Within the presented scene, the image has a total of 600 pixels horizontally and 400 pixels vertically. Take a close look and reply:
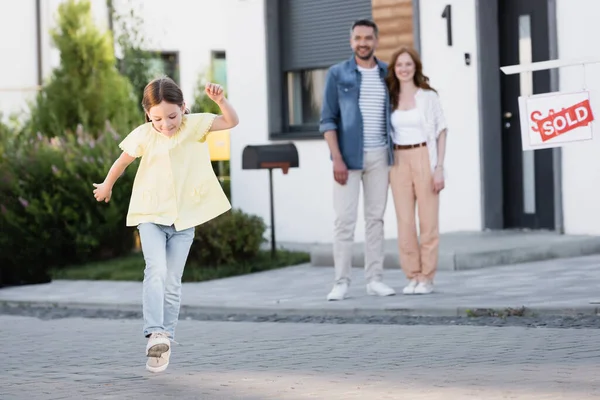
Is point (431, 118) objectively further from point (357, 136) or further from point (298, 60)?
point (298, 60)

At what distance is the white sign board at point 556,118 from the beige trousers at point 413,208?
3.77 feet

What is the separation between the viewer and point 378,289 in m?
11.0

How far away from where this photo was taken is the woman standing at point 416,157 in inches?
425

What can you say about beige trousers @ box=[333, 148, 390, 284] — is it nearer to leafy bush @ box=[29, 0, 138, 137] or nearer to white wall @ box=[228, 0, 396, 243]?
white wall @ box=[228, 0, 396, 243]

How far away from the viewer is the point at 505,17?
14555 millimetres

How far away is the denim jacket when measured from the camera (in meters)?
10.7

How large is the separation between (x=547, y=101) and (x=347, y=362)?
288 cm

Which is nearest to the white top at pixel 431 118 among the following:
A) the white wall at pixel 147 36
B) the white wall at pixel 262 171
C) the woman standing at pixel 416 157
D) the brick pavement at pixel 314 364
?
the woman standing at pixel 416 157

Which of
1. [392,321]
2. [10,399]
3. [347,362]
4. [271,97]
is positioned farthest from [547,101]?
[271,97]

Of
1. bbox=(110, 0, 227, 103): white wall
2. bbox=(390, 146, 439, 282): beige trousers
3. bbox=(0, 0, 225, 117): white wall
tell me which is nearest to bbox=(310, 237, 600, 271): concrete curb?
bbox=(390, 146, 439, 282): beige trousers

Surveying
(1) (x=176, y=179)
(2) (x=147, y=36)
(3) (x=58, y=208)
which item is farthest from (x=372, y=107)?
(2) (x=147, y=36)

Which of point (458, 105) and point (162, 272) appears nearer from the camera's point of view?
point (162, 272)

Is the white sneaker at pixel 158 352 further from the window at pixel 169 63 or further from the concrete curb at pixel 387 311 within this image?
the window at pixel 169 63

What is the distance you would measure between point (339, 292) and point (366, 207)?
2.21 ft
